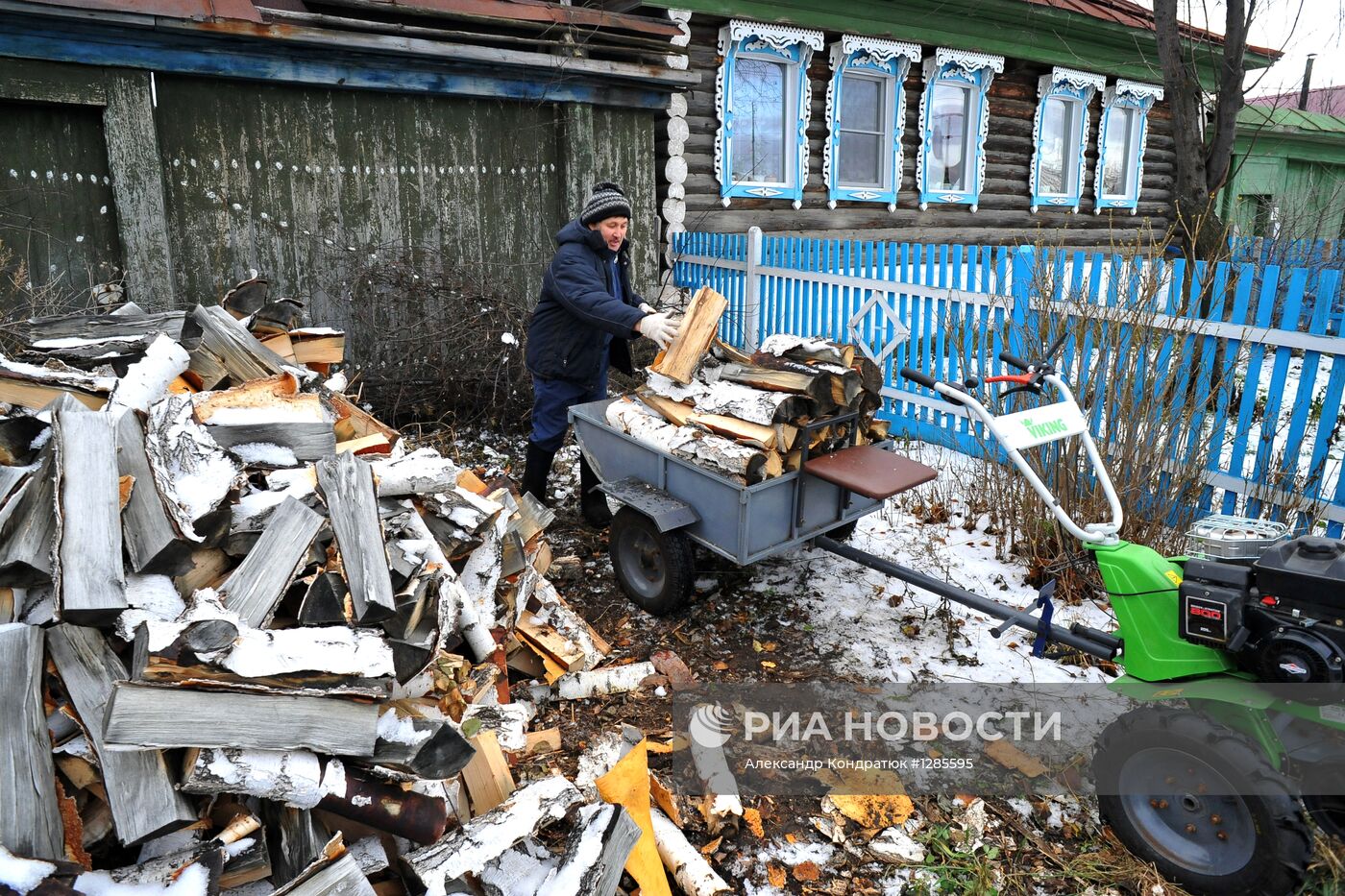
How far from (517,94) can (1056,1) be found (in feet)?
26.4

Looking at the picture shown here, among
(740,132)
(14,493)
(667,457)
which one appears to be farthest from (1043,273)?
(740,132)

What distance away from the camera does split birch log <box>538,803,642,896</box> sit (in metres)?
2.33

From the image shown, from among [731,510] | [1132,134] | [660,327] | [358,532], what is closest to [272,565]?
[358,532]

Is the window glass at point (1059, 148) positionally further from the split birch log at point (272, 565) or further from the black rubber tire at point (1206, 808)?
the split birch log at point (272, 565)

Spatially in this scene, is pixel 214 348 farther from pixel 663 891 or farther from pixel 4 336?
pixel 663 891

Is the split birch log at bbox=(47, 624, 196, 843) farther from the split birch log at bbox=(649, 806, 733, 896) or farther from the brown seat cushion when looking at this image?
the brown seat cushion

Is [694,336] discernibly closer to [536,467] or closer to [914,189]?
[536,467]

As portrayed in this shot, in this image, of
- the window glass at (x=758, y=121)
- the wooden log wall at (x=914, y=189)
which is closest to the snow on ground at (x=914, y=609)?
the wooden log wall at (x=914, y=189)

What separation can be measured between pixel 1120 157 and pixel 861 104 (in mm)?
5444

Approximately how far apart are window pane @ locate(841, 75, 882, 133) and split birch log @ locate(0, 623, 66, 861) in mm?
10158

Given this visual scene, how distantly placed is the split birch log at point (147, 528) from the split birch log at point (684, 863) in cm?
169

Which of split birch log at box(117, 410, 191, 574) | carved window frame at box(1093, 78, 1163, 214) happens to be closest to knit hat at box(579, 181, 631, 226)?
split birch log at box(117, 410, 191, 574)

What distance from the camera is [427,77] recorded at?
6984 millimetres

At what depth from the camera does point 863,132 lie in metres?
10.5
